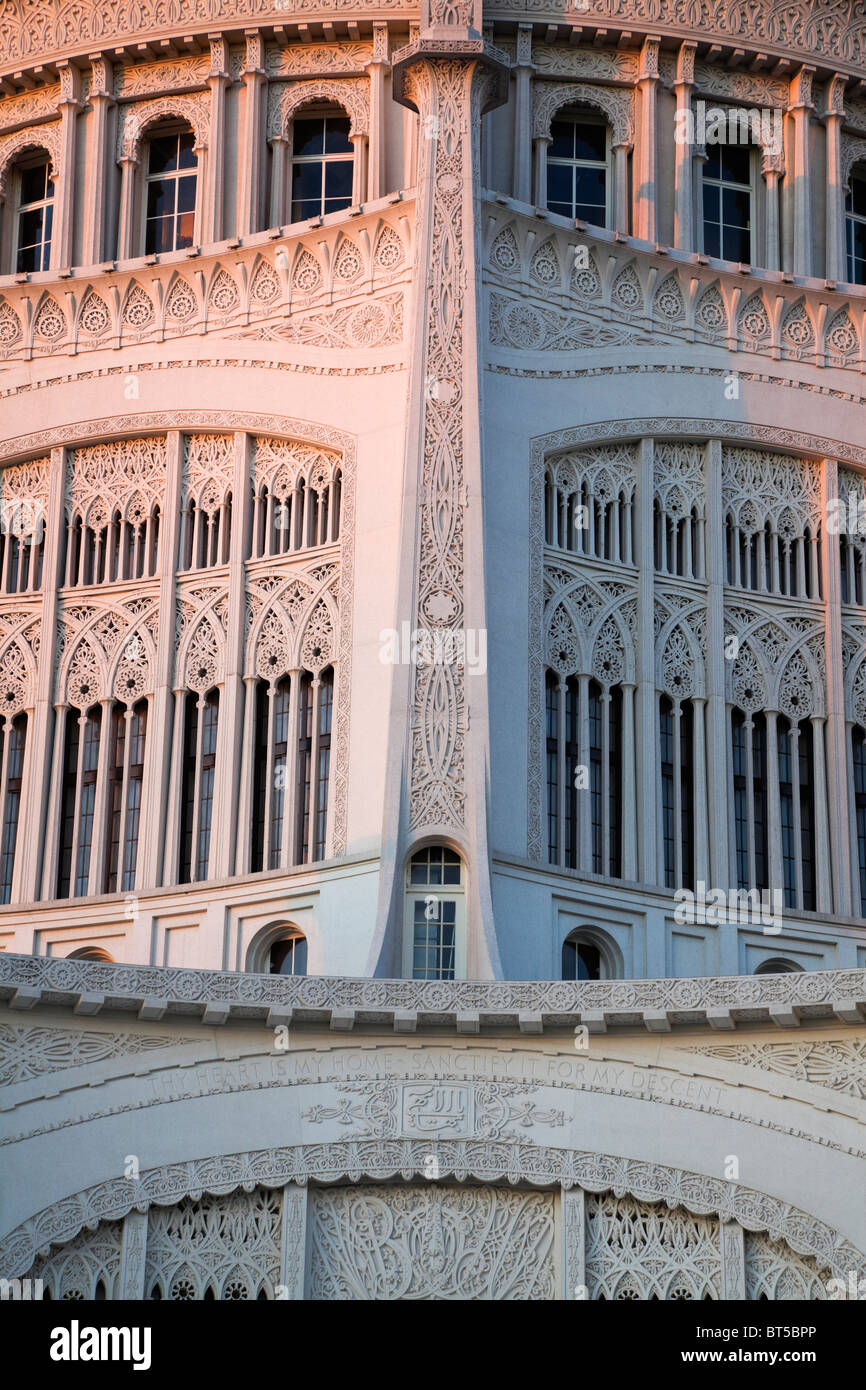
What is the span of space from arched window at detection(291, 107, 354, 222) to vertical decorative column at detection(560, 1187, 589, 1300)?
574 inches

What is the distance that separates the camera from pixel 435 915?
27.0m

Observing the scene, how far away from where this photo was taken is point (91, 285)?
32.2 metres

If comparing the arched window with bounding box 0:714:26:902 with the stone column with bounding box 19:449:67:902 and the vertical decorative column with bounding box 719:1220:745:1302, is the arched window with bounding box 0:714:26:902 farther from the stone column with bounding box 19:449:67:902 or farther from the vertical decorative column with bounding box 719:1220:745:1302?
the vertical decorative column with bounding box 719:1220:745:1302

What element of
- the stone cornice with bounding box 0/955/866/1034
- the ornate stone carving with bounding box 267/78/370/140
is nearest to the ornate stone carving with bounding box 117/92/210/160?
the ornate stone carving with bounding box 267/78/370/140

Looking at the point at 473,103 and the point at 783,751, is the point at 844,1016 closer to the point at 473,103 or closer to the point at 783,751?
the point at 783,751

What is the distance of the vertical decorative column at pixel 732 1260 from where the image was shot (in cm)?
2348

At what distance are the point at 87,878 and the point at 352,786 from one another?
3.40 metres

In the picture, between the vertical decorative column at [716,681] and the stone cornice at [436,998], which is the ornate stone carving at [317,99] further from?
the stone cornice at [436,998]

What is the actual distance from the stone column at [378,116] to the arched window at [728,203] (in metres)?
4.11

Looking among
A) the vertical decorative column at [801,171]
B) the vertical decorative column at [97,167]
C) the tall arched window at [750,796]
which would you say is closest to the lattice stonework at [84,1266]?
the tall arched window at [750,796]

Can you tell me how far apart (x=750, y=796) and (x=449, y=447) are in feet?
17.0

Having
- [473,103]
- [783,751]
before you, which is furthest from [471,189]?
[783,751]

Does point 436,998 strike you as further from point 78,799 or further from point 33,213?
point 33,213

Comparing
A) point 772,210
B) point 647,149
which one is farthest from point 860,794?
point 647,149
